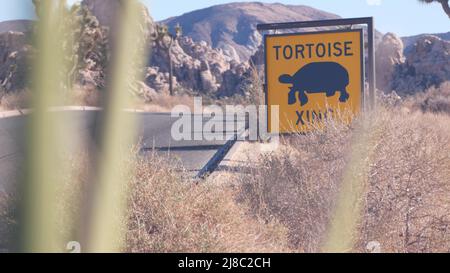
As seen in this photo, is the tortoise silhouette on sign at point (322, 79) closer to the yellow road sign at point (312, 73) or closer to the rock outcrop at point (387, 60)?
the yellow road sign at point (312, 73)

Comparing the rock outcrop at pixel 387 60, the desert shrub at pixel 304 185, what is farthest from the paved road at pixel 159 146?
the rock outcrop at pixel 387 60

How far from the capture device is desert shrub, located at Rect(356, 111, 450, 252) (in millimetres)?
6477

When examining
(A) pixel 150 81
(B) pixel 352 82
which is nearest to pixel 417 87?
(A) pixel 150 81

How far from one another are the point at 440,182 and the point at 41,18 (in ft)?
14.2

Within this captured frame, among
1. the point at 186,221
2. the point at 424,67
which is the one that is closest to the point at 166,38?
the point at 424,67

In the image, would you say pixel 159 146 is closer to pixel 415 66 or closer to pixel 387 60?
pixel 415 66

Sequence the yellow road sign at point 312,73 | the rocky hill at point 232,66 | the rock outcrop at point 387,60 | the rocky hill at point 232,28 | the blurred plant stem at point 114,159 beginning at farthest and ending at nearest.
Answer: the rocky hill at point 232,28, the rock outcrop at point 387,60, the rocky hill at point 232,66, the yellow road sign at point 312,73, the blurred plant stem at point 114,159

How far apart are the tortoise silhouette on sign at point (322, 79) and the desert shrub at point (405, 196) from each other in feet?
11.7

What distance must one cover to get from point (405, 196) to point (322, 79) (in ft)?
14.2

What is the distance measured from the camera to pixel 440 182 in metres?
7.21

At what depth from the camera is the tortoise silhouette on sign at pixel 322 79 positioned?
10930 millimetres

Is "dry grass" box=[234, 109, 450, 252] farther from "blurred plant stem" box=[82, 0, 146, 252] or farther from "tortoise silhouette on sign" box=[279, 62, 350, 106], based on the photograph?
"tortoise silhouette on sign" box=[279, 62, 350, 106]

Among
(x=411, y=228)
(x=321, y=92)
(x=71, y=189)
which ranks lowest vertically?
(x=411, y=228)
